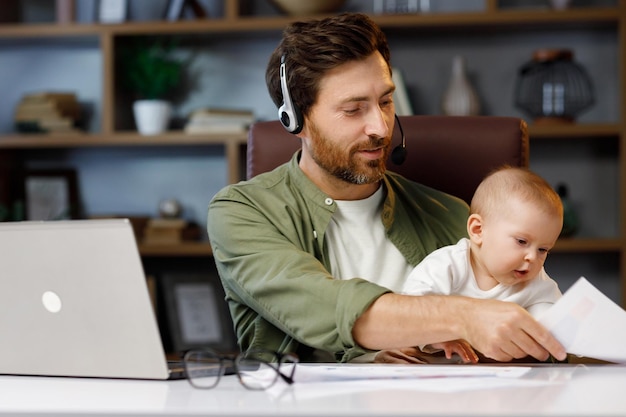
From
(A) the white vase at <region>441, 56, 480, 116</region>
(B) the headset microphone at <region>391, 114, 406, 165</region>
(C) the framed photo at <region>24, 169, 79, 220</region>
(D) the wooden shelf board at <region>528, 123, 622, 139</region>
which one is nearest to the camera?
(B) the headset microphone at <region>391, 114, 406, 165</region>

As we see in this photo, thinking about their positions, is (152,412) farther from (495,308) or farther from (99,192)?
(99,192)

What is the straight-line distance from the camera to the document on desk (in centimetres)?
113

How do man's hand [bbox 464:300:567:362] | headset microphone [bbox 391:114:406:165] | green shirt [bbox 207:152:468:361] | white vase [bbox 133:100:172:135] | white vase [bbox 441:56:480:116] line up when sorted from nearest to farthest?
man's hand [bbox 464:300:567:362]
green shirt [bbox 207:152:468:361]
headset microphone [bbox 391:114:406:165]
white vase [bbox 441:56:480:116]
white vase [bbox 133:100:172:135]

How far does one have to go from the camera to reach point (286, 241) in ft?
5.31

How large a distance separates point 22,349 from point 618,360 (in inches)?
30.9

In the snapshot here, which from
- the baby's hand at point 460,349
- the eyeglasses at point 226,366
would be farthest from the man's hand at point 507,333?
the eyeglasses at point 226,366

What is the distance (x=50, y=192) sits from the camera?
357 cm

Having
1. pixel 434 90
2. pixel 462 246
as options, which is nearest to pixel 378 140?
pixel 462 246

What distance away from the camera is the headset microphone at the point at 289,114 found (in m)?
1.81

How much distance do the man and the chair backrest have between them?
0.23 feet

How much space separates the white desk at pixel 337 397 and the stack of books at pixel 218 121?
7.26 feet

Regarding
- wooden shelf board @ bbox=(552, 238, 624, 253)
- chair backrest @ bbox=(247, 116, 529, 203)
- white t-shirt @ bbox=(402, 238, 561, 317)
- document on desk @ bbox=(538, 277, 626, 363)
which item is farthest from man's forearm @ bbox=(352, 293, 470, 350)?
wooden shelf board @ bbox=(552, 238, 624, 253)

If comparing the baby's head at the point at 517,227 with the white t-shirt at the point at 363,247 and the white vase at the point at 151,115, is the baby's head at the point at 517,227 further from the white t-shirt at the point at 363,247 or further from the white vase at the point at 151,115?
the white vase at the point at 151,115

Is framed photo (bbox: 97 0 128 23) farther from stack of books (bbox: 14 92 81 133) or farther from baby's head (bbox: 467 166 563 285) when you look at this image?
baby's head (bbox: 467 166 563 285)
